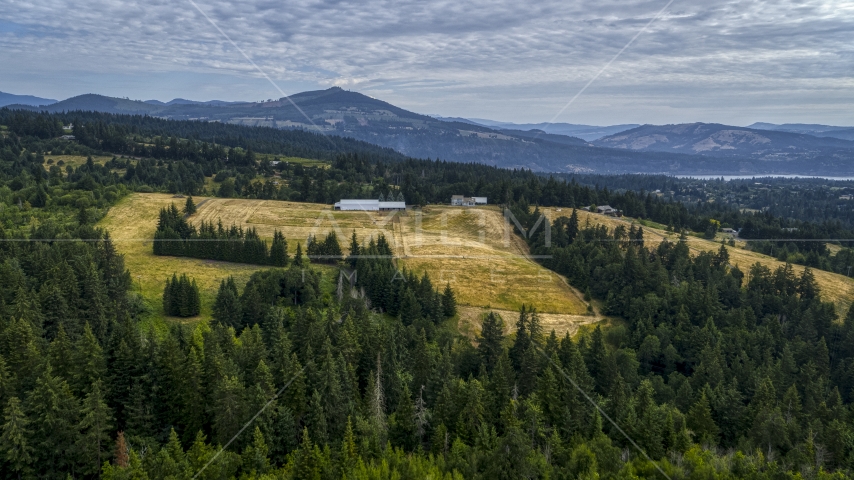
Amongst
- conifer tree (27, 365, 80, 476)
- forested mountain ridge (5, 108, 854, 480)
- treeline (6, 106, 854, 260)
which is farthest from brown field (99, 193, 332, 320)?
treeline (6, 106, 854, 260)

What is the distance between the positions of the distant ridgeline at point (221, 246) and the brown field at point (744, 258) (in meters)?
57.2

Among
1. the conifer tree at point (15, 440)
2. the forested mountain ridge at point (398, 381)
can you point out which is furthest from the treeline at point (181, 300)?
the conifer tree at point (15, 440)

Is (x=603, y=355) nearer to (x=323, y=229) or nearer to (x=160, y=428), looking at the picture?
(x=160, y=428)

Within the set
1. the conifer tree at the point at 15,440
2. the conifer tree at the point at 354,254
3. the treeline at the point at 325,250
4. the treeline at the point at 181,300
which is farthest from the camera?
the treeline at the point at 325,250

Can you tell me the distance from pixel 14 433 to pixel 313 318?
71.4 feet

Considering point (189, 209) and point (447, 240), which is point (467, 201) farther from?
point (189, 209)

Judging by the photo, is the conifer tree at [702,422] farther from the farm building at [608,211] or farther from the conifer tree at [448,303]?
the farm building at [608,211]

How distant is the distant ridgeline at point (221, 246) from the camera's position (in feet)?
247

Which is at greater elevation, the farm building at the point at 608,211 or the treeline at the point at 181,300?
the farm building at the point at 608,211

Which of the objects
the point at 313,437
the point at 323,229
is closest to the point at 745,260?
the point at 323,229

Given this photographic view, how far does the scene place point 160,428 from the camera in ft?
117

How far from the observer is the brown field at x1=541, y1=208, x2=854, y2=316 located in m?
81.9

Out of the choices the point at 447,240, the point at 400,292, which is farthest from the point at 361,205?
the point at 400,292

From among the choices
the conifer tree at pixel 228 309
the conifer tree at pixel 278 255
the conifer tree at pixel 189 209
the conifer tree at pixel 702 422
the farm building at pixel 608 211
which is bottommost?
the conifer tree at pixel 702 422
